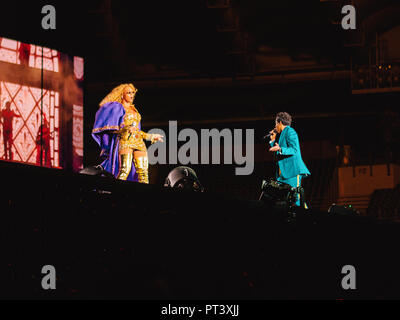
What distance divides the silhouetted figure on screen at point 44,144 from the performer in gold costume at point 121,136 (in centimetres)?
522

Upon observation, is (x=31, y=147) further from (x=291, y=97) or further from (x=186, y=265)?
(x=186, y=265)

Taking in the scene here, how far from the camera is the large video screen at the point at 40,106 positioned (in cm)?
1344

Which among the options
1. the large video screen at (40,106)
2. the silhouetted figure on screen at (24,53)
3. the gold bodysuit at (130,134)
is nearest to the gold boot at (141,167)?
the gold bodysuit at (130,134)

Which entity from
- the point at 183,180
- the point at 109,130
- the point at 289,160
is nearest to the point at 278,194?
the point at 289,160

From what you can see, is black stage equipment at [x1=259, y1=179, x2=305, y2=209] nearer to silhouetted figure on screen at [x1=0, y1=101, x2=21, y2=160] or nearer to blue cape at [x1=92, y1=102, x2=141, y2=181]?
blue cape at [x1=92, y1=102, x2=141, y2=181]

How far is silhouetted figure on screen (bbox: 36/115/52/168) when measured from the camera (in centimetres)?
1381

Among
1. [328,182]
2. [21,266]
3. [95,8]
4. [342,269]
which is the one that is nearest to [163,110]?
[328,182]

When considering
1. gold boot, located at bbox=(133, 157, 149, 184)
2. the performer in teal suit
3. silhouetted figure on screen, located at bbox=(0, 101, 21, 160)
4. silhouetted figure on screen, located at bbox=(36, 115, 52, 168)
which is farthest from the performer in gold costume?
silhouetted figure on screen, located at bbox=(36, 115, 52, 168)

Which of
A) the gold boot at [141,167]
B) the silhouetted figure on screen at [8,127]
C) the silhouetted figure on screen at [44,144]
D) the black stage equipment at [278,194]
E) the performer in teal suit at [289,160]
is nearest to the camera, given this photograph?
the black stage equipment at [278,194]

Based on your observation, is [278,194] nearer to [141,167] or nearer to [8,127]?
[141,167]

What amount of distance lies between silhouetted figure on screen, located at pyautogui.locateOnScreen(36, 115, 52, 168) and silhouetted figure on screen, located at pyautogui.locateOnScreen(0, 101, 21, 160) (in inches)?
18.5

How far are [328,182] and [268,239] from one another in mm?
10850

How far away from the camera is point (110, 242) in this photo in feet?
19.5

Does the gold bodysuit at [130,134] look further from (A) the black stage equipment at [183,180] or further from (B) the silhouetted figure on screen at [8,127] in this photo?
(B) the silhouetted figure on screen at [8,127]
